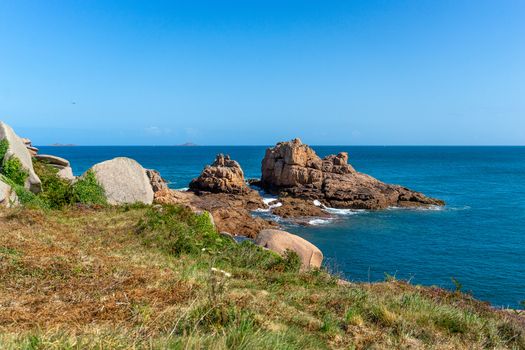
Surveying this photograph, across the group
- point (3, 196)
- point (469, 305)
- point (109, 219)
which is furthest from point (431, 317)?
point (3, 196)

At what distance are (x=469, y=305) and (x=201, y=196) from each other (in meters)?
40.9

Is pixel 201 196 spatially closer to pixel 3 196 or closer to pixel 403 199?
pixel 403 199

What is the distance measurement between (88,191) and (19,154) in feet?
11.1

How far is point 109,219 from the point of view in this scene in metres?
15.1

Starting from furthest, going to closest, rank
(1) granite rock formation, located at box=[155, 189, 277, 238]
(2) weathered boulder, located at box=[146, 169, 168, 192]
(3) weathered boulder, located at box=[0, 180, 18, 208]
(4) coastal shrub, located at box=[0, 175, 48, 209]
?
(2) weathered boulder, located at box=[146, 169, 168, 192]
(1) granite rock formation, located at box=[155, 189, 277, 238]
(4) coastal shrub, located at box=[0, 175, 48, 209]
(3) weathered boulder, located at box=[0, 180, 18, 208]

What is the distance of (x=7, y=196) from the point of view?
14.9 m

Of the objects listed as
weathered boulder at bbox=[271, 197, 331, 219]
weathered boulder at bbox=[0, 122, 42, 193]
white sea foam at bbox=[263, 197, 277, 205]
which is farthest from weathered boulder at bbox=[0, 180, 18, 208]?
white sea foam at bbox=[263, 197, 277, 205]

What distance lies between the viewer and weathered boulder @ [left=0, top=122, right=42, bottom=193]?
Answer: 1755 centimetres

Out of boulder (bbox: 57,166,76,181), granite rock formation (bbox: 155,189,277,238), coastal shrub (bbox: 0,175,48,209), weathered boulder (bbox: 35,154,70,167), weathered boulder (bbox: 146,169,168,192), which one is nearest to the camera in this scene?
coastal shrub (bbox: 0,175,48,209)

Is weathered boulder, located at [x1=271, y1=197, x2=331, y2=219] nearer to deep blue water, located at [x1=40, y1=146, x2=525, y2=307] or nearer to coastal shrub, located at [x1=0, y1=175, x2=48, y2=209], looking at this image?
deep blue water, located at [x1=40, y1=146, x2=525, y2=307]

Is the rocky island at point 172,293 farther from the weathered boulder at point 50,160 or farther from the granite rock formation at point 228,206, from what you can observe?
the granite rock formation at point 228,206

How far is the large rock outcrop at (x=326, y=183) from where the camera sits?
51.4 m

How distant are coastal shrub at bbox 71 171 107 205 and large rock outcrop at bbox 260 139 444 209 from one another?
114ft

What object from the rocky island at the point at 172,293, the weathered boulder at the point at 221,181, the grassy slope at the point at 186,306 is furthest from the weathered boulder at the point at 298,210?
the grassy slope at the point at 186,306
